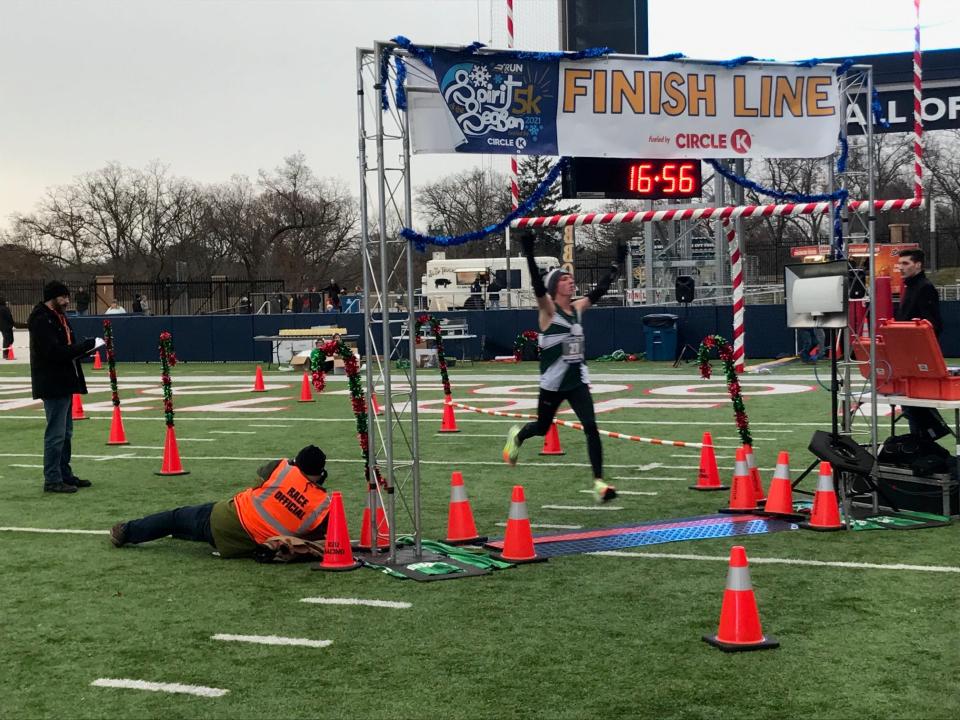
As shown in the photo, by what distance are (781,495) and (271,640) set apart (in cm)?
508

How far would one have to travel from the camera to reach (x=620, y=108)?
10164 mm

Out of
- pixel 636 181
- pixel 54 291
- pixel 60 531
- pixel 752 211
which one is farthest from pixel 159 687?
pixel 636 181

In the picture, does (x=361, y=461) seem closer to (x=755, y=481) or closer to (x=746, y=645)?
(x=755, y=481)

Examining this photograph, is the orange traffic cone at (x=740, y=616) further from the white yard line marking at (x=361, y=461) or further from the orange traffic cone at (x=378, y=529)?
the white yard line marking at (x=361, y=461)

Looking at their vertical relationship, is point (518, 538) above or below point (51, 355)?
below

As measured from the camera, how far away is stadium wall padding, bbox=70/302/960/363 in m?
31.7

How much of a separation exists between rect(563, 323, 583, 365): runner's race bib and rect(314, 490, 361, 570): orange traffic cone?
2135 mm

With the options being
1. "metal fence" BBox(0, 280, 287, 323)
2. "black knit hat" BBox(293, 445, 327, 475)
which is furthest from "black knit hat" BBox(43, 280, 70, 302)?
"metal fence" BBox(0, 280, 287, 323)

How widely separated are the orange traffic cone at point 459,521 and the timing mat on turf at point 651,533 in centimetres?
20

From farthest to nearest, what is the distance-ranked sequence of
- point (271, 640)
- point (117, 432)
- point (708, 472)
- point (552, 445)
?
point (117, 432) → point (552, 445) → point (708, 472) → point (271, 640)

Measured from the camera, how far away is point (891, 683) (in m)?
5.98

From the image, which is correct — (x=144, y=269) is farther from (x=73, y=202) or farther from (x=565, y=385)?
(x=565, y=385)

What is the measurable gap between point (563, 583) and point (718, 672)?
2.20m

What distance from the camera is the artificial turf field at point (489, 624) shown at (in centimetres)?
589
